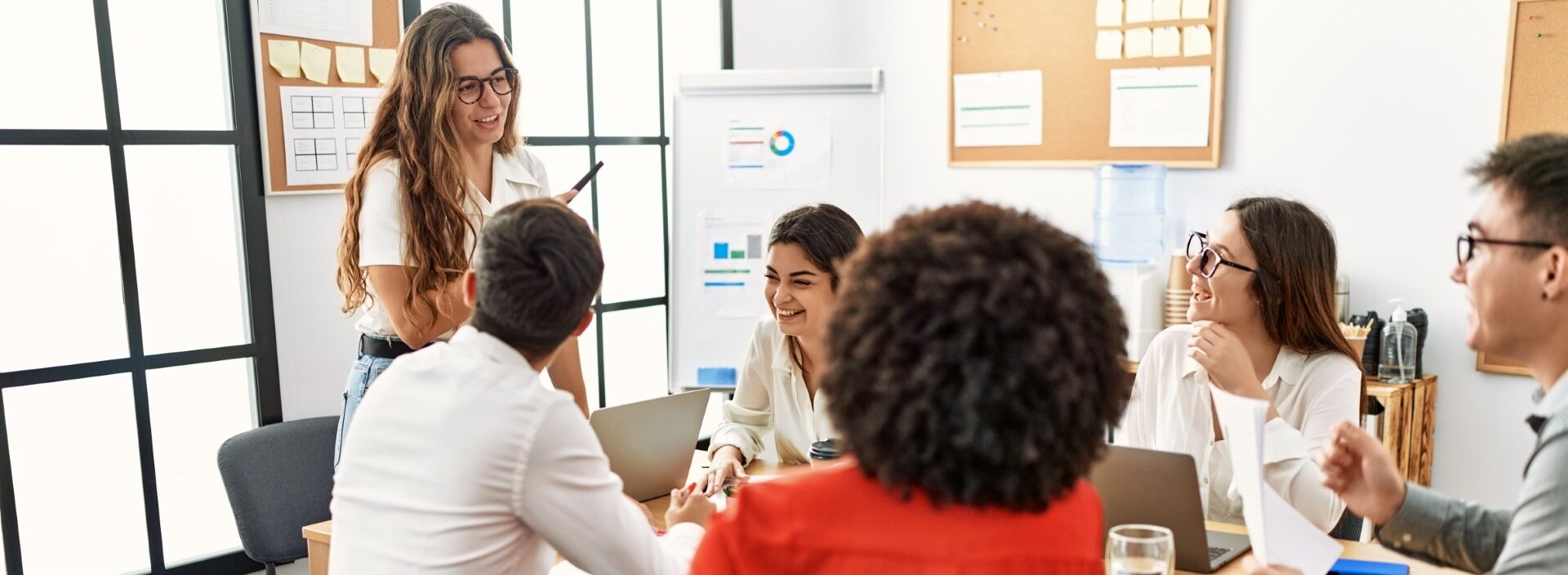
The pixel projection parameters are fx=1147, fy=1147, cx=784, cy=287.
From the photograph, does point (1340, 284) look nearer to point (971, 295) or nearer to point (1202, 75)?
point (1202, 75)

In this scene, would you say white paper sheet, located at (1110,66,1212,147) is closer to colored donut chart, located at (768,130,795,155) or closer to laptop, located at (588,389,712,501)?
colored donut chart, located at (768,130,795,155)

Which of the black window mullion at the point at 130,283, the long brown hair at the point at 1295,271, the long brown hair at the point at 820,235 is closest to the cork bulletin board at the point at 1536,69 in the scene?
the long brown hair at the point at 1295,271

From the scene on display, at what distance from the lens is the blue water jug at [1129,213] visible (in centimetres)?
413

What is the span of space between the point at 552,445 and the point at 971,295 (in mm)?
621

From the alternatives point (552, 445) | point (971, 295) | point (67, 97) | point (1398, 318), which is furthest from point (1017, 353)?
point (1398, 318)

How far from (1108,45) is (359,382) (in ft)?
9.60

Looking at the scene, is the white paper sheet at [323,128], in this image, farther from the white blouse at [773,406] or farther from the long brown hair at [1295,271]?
the long brown hair at [1295,271]

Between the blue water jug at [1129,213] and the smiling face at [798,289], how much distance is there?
196cm

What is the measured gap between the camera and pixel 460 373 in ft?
4.53

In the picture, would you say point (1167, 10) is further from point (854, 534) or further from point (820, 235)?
point (854, 534)

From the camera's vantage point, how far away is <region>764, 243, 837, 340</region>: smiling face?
246cm

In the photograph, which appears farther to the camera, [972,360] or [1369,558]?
[1369,558]

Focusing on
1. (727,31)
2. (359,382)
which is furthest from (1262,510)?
(727,31)

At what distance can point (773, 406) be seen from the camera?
2623 millimetres
